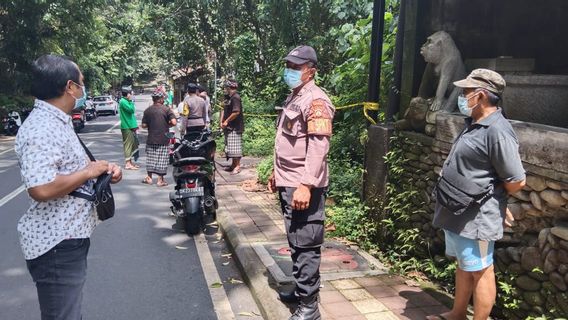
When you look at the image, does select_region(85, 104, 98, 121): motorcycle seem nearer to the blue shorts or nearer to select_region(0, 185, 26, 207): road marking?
select_region(0, 185, 26, 207): road marking

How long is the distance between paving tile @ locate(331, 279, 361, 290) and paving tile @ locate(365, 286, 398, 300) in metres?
0.11

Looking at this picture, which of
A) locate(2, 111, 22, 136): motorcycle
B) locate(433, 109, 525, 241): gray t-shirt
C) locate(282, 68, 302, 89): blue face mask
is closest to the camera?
locate(433, 109, 525, 241): gray t-shirt

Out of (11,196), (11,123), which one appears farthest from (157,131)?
(11,123)

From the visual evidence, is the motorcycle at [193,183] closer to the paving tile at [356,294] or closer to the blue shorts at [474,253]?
the paving tile at [356,294]

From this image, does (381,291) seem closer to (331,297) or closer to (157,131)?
(331,297)

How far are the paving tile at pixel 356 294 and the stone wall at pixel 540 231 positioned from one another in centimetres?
101

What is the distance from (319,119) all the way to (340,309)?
1461 mm

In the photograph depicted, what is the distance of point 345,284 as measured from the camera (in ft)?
13.0

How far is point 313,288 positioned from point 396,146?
6.74ft

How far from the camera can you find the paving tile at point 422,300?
3621 mm

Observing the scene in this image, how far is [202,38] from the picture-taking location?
18.3 m

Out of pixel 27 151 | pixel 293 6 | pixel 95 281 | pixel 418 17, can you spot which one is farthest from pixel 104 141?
pixel 27 151

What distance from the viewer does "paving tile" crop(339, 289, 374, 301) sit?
369 cm

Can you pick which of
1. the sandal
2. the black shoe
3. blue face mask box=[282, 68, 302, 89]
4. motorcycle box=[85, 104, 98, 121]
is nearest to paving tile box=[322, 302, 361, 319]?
the black shoe
